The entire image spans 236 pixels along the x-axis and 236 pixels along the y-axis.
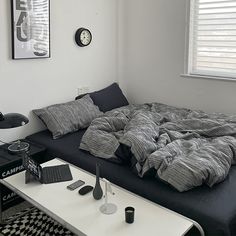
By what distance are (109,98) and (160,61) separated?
699mm

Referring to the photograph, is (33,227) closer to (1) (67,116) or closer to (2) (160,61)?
(1) (67,116)

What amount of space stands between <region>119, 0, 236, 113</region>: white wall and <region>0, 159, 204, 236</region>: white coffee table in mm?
1706

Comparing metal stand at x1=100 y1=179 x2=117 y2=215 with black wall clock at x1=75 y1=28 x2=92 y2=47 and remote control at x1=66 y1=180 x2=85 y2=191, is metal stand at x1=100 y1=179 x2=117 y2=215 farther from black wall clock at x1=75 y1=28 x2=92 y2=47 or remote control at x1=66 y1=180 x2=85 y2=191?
black wall clock at x1=75 y1=28 x2=92 y2=47

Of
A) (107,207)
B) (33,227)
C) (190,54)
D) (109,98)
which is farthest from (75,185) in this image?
(190,54)

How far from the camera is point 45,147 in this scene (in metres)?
2.64

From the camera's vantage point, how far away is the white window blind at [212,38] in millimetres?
2988

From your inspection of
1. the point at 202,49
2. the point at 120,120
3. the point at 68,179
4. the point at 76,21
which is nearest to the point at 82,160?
the point at 68,179

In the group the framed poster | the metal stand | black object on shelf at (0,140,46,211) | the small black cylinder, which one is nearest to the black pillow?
the framed poster

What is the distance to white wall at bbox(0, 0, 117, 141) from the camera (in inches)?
105

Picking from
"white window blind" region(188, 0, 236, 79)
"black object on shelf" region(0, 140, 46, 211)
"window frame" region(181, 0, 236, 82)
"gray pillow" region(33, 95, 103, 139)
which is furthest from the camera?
"window frame" region(181, 0, 236, 82)

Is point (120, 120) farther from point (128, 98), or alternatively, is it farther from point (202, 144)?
point (128, 98)

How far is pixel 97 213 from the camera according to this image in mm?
1656

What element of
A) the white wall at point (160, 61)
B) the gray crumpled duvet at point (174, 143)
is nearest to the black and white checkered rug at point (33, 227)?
the gray crumpled duvet at point (174, 143)

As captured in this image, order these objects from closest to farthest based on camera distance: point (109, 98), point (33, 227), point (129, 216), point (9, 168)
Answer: point (129, 216), point (33, 227), point (9, 168), point (109, 98)
